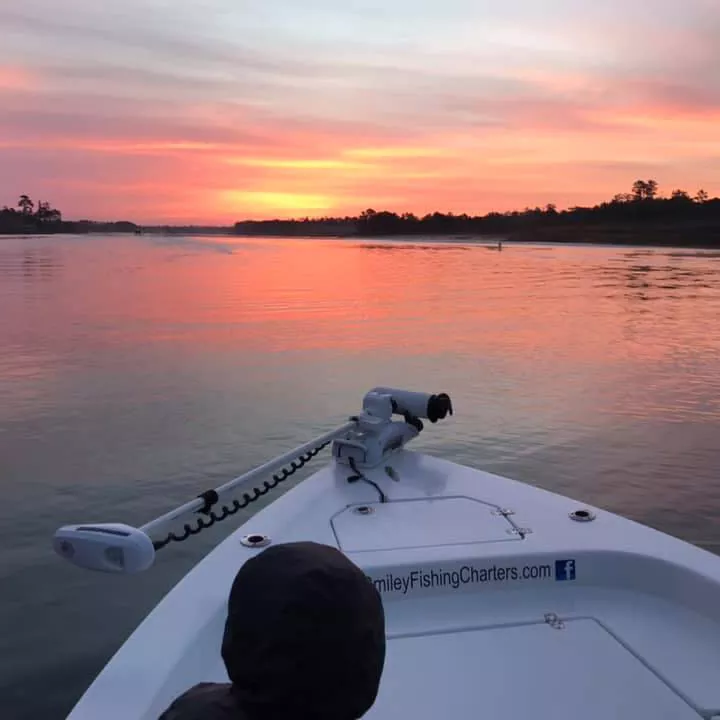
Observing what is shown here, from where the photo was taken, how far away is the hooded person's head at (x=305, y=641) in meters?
1.13

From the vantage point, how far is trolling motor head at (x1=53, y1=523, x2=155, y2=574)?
235cm

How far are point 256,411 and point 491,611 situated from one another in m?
6.18

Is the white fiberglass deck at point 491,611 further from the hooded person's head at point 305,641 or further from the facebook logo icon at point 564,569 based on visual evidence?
the hooded person's head at point 305,641

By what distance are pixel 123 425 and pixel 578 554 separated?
6.30 meters

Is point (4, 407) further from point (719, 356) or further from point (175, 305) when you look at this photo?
point (175, 305)

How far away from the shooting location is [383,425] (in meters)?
4.78

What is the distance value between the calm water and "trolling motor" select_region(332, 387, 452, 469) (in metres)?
1.65

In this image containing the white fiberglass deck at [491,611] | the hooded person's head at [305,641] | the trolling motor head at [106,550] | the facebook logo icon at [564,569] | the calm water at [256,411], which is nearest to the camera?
the hooded person's head at [305,641]

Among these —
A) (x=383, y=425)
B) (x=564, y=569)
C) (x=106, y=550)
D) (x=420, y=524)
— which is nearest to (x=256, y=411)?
(x=383, y=425)

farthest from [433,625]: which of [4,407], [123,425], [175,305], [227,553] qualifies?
[175,305]

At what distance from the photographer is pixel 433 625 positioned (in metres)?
3.30

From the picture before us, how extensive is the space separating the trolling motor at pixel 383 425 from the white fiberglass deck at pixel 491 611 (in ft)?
0.99

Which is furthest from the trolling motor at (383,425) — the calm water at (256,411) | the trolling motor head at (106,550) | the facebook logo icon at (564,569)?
the trolling motor head at (106,550)

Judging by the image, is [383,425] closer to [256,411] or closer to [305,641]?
[305,641]
